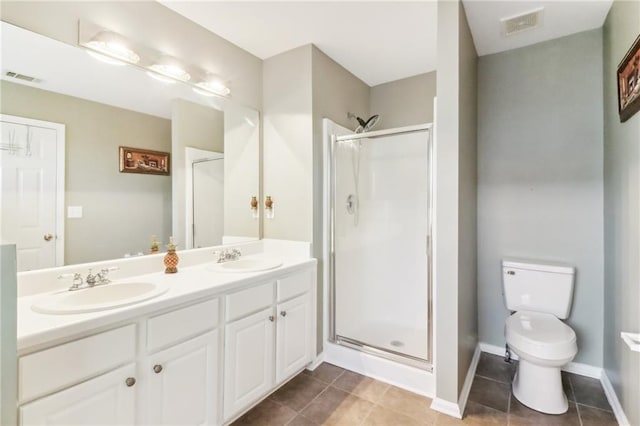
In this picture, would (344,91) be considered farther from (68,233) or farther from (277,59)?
(68,233)

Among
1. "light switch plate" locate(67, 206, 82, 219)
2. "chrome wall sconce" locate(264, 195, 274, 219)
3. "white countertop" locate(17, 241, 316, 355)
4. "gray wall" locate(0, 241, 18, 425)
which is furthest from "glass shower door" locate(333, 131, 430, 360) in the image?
"gray wall" locate(0, 241, 18, 425)

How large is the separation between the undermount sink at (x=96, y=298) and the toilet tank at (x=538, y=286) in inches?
93.5

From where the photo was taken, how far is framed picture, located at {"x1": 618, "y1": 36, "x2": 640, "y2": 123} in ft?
4.61

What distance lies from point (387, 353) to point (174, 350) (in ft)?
4.94

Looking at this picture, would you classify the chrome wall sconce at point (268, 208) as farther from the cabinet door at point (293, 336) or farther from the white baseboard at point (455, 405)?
the white baseboard at point (455, 405)

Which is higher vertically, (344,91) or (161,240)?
(344,91)

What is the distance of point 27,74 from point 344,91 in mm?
2146

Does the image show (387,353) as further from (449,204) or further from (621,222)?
(621,222)

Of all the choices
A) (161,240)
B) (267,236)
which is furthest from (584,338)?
(161,240)

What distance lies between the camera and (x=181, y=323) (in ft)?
4.59

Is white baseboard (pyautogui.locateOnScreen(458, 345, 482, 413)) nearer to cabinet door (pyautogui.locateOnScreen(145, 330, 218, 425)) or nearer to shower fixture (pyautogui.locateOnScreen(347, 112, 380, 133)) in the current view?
cabinet door (pyautogui.locateOnScreen(145, 330, 218, 425))

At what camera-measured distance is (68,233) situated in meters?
1.53

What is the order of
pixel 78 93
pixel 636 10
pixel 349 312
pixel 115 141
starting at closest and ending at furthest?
pixel 636 10 < pixel 78 93 < pixel 115 141 < pixel 349 312

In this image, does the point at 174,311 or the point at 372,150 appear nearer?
the point at 174,311
